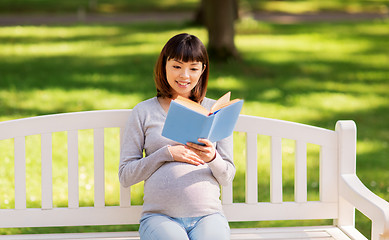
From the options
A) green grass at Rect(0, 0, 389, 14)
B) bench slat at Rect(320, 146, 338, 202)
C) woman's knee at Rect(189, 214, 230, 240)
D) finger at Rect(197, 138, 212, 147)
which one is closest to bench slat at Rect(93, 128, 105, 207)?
woman's knee at Rect(189, 214, 230, 240)

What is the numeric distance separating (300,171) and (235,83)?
6627 millimetres

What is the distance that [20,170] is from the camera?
11.2 ft

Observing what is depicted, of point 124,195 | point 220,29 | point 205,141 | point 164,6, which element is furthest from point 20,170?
point 164,6

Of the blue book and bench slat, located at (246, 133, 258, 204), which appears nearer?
the blue book

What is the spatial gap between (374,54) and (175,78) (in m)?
10.9

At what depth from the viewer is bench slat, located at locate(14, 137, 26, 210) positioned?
3.39 metres

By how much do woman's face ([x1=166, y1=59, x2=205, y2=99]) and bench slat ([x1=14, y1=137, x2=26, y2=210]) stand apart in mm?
890

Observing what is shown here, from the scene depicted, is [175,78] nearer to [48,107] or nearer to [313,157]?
[313,157]

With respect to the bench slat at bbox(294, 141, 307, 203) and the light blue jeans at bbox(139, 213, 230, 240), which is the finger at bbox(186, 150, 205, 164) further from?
the bench slat at bbox(294, 141, 307, 203)

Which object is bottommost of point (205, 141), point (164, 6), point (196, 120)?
point (164, 6)

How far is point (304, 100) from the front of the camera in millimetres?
9070

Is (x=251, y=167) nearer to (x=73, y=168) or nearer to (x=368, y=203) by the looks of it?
(x=368, y=203)

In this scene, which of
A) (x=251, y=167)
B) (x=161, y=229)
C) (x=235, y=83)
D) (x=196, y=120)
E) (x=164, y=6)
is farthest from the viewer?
(x=164, y=6)

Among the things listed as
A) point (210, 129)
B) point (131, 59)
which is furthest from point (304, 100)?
point (210, 129)
